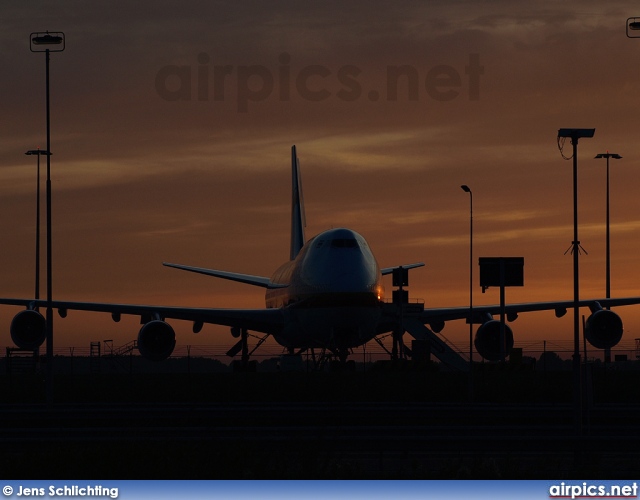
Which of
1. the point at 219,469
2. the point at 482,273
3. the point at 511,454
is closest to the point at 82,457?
the point at 219,469

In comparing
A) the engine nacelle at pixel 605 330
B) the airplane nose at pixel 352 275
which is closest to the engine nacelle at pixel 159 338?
the airplane nose at pixel 352 275

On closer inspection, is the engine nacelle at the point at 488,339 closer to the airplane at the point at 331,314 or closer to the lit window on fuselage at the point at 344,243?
the airplane at the point at 331,314

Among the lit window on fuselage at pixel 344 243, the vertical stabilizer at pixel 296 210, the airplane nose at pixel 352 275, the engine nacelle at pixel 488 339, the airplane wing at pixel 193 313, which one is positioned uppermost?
the vertical stabilizer at pixel 296 210

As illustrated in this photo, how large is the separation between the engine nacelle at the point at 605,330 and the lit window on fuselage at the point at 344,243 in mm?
11201

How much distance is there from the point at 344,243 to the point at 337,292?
89.7 inches

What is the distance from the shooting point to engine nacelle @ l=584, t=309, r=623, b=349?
180 ft

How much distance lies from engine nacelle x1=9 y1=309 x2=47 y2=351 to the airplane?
4cm

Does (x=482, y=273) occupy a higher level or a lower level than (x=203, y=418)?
higher

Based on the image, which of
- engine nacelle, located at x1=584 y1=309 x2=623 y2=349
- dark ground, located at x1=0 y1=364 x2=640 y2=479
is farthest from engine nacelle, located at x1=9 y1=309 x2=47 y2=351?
engine nacelle, located at x1=584 y1=309 x2=623 y2=349

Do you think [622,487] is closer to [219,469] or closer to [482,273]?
[219,469]

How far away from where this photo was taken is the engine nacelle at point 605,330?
54906mm

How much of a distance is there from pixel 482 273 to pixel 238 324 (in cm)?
2350

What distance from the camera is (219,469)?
1681 centimetres

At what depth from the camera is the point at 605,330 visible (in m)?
55.1
